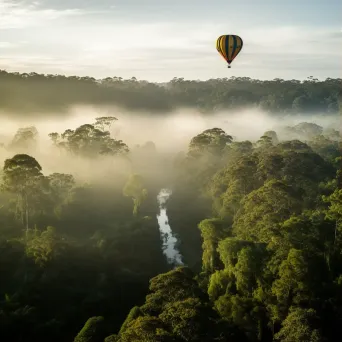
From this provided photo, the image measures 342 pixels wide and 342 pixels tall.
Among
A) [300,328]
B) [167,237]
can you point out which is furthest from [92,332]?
[167,237]

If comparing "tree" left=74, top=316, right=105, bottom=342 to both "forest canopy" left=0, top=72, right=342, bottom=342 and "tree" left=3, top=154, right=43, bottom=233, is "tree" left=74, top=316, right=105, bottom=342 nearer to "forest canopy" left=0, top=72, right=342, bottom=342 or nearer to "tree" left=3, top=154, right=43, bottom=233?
"forest canopy" left=0, top=72, right=342, bottom=342

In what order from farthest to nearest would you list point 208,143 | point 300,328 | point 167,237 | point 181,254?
point 208,143 < point 167,237 < point 181,254 < point 300,328

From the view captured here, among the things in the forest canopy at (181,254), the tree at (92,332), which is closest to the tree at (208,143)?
the forest canopy at (181,254)

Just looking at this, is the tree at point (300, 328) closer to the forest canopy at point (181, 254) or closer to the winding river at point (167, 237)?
the forest canopy at point (181, 254)

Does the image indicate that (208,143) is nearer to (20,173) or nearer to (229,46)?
(229,46)

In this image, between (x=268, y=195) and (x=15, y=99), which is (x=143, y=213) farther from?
(x=15, y=99)

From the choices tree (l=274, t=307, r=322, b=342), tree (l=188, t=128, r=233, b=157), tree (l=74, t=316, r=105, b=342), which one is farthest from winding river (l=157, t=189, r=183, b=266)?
tree (l=274, t=307, r=322, b=342)
